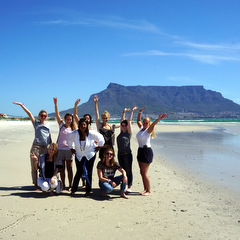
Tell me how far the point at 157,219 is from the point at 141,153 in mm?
1791

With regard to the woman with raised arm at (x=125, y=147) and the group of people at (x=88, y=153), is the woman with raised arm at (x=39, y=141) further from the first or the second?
the woman with raised arm at (x=125, y=147)

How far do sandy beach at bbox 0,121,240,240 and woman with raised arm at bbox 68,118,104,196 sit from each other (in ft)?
1.55

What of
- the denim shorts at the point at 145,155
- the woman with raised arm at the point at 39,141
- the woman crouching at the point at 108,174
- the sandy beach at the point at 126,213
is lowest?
the sandy beach at the point at 126,213

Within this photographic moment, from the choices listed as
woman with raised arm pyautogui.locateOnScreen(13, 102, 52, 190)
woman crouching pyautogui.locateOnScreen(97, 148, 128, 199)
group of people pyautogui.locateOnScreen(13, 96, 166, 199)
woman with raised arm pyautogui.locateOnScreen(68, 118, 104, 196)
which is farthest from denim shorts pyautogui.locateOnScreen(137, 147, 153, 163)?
woman with raised arm pyautogui.locateOnScreen(13, 102, 52, 190)

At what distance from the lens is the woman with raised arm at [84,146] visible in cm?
562

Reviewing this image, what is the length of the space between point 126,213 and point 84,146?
1620 millimetres

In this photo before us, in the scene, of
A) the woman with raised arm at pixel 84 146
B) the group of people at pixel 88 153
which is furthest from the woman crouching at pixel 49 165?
the woman with raised arm at pixel 84 146

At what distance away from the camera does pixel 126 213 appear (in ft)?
15.4

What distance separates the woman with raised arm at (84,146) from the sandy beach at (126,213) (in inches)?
18.6

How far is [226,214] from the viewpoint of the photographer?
4727mm

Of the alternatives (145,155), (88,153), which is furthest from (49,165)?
(145,155)

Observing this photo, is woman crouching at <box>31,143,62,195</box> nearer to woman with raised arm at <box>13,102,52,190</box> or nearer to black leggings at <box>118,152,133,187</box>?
woman with raised arm at <box>13,102,52,190</box>

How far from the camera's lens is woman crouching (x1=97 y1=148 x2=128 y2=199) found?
5.75 meters

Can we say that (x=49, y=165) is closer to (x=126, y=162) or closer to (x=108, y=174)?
(x=108, y=174)
